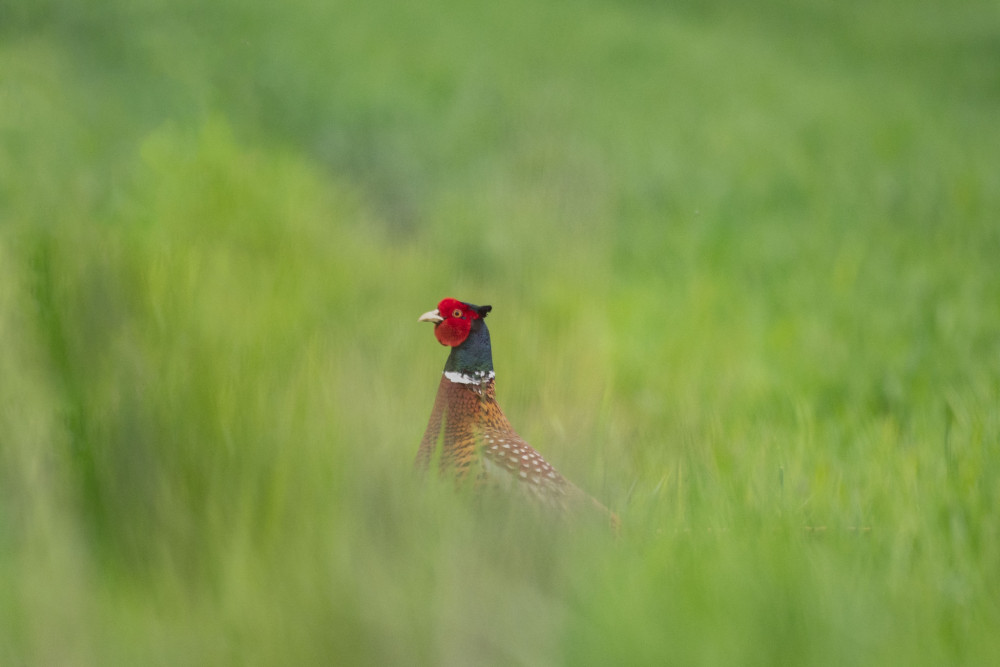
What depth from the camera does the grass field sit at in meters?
1.20

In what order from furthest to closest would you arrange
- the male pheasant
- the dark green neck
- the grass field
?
1. the dark green neck
2. the male pheasant
3. the grass field

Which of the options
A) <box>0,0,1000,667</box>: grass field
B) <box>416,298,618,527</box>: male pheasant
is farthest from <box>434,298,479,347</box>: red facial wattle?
<box>0,0,1000,667</box>: grass field

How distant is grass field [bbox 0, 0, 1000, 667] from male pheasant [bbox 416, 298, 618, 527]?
0.07m

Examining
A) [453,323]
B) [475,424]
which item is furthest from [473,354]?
[475,424]

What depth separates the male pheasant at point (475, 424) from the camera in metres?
2.07

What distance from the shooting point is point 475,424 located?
2.45 meters

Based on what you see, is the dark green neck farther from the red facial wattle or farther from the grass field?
the grass field

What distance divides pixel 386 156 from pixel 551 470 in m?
5.22

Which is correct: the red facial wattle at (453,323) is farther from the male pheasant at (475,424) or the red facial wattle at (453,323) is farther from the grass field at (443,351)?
the grass field at (443,351)

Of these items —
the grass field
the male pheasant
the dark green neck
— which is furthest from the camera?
the dark green neck

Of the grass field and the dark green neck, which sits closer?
the grass field

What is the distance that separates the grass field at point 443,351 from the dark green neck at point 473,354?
0.13 metres

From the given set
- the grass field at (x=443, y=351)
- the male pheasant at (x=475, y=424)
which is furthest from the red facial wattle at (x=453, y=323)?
the grass field at (x=443, y=351)

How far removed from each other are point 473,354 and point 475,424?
8.8 inches
